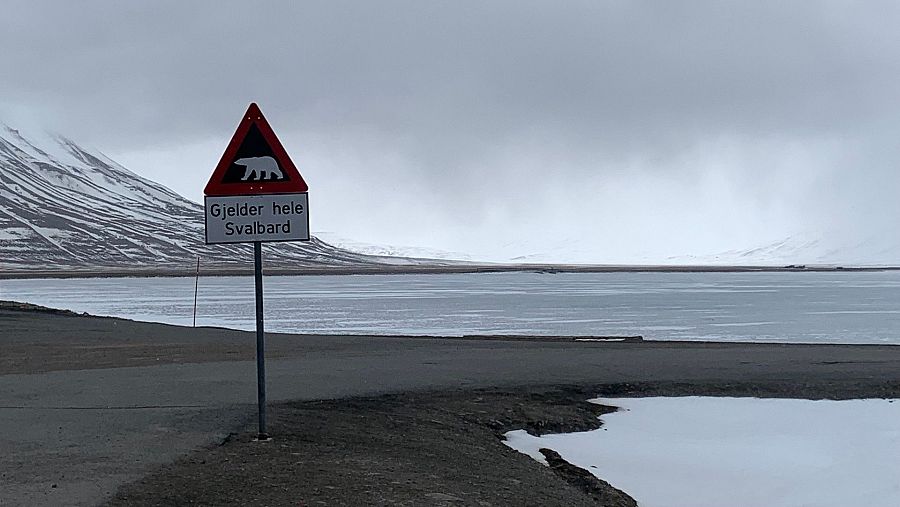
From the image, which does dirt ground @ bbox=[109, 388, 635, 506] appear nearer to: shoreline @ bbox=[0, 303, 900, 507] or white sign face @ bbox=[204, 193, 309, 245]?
shoreline @ bbox=[0, 303, 900, 507]

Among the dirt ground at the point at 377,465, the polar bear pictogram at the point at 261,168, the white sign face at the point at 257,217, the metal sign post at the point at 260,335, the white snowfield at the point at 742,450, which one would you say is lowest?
the white snowfield at the point at 742,450

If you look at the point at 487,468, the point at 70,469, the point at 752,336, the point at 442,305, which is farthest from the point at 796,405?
the point at 442,305

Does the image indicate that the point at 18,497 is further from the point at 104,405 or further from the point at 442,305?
the point at 442,305

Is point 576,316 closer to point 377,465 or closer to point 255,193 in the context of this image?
point 377,465

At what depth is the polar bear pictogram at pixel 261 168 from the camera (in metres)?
10.1

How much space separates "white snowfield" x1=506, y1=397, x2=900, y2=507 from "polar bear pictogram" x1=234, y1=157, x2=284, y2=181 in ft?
15.4

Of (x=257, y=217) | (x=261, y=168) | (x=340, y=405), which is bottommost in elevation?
(x=340, y=405)

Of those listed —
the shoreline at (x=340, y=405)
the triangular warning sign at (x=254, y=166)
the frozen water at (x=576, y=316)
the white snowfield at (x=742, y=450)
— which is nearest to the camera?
the shoreline at (x=340, y=405)

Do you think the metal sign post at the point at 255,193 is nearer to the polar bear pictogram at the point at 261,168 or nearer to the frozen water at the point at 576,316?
the polar bear pictogram at the point at 261,168

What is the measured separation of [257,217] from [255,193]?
22cm

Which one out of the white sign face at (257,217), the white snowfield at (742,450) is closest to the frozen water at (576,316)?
the white snowfield at (742,450)

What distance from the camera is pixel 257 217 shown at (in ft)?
33.3

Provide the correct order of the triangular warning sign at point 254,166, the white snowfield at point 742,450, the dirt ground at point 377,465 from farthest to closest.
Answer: the white snowfield at point 742,450 < the triangular warning sign at point 254,166 < the dirt ground at point 377,465

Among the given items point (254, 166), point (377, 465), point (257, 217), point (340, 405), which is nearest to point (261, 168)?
point (254, 166)
